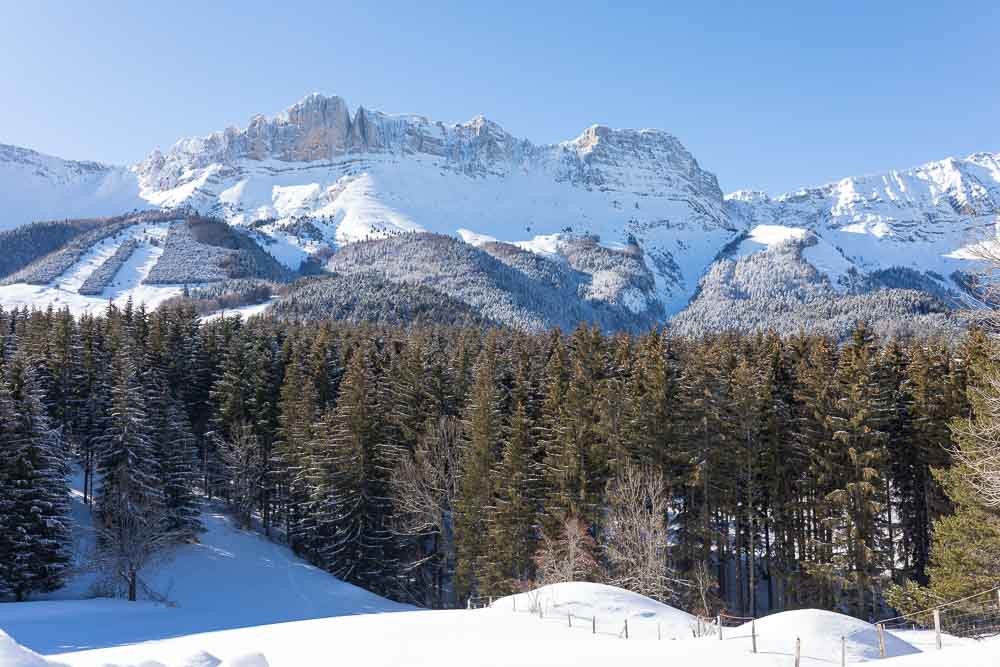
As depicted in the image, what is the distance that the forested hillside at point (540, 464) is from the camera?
32625 mm

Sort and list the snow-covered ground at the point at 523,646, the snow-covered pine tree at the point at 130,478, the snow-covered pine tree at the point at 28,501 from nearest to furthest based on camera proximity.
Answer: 1. the snow-covered ground at the point at 523,646
2. the snow-covered pine tree at the point at 28,501
3. the snow-covered pine tree at the point at 130,478

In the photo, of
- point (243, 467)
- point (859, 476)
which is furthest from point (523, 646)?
point (243, 467)

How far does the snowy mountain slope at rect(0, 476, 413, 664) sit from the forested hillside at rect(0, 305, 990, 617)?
78.7 inches

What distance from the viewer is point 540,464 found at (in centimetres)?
3894

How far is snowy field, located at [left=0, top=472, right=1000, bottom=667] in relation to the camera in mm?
15141

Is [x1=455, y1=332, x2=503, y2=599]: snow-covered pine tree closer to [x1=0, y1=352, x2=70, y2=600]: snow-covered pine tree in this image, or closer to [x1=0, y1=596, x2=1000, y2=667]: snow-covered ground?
[x1=0, y1=596, x2=1000, y2=667]: snow-covered ground

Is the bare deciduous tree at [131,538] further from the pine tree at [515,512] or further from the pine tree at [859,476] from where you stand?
the pine tree at [859,476]

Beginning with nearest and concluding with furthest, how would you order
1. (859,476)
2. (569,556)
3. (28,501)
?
(859,476), (569,556), (28,501)

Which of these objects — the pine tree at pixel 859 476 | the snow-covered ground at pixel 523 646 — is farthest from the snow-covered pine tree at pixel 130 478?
the pine tree at pixel 859 476

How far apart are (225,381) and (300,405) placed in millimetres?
8623

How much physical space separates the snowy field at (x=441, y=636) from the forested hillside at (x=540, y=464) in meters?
5.69

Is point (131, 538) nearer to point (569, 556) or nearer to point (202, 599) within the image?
point (202, 599)

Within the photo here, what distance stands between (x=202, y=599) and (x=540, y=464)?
66.5 feet

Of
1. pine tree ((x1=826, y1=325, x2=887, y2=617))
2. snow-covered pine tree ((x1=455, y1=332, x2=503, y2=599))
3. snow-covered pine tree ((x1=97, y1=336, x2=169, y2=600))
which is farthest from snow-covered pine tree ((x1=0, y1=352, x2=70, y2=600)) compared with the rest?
pine tree ((x1=826, y1=325, x2=887, y2=617))
